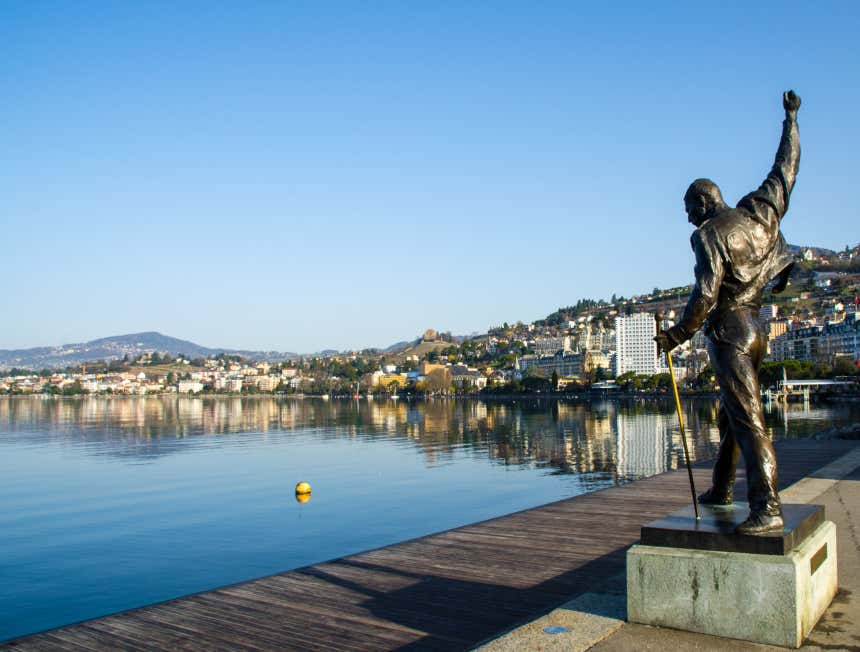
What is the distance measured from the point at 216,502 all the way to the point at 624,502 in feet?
53.0

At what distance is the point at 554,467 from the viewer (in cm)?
3278

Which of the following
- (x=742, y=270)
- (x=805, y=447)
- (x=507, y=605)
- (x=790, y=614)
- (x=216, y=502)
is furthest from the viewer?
(x=216, y=502)

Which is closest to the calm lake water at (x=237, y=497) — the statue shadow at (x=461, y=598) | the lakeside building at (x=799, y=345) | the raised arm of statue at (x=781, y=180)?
the statue shadow at (x=461, y=598)

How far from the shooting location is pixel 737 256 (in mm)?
6242

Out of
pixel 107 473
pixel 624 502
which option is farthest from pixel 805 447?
pixel 107 473

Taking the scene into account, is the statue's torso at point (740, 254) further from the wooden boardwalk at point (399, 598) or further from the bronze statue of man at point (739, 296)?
the wooden boardwalk at point (399, 598)

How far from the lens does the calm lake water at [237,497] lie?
15969 mm

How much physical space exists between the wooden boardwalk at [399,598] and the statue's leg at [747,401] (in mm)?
1839

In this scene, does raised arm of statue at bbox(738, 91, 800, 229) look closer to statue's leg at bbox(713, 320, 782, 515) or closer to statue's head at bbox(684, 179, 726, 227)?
statue's head at bbox(684, 179, 726, 227)

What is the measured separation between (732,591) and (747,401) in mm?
1485

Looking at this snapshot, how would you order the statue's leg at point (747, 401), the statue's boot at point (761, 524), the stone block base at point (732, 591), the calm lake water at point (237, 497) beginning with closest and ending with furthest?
the stone block base at point (732, 591)
the statue's boot at point (761, 524)
the statue's leg at point (747, 401)
the calm lake water at point (237, 497)

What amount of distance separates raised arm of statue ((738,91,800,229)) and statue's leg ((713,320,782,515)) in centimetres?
97

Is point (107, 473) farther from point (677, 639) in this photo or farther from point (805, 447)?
point (677, 639)

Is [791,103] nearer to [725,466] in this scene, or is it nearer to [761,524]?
[725,466]
